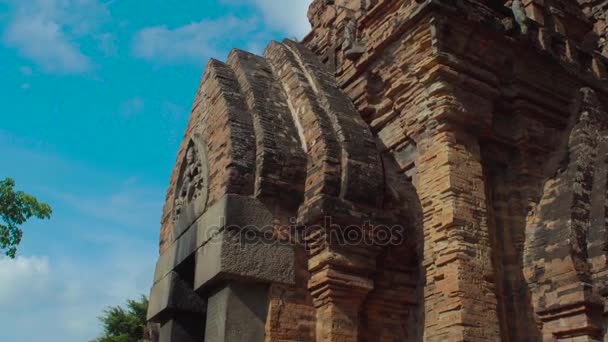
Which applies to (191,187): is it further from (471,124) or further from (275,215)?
(471,124)

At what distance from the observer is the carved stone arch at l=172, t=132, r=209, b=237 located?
754cm

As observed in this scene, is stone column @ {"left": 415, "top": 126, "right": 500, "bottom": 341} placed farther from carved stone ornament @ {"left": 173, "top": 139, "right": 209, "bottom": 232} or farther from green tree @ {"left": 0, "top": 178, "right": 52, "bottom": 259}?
green tree @ {"left": 0, "top": 178, "right": 52, "bottom": 259}

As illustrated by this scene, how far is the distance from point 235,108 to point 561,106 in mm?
4239

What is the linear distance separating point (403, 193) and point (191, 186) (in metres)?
2.81

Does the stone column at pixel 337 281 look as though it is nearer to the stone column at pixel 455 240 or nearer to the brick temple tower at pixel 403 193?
the brick temple tower at pixel 403 193

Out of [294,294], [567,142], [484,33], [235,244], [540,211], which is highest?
[484,33]

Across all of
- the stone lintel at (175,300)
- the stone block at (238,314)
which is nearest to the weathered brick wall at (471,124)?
the stone block at (238,314)

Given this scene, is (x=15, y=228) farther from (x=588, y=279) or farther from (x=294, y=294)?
(x=588, y=279)

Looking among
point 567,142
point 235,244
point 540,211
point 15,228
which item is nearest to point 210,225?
point 235,244

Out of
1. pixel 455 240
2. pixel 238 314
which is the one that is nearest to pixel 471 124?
pixel 455 240

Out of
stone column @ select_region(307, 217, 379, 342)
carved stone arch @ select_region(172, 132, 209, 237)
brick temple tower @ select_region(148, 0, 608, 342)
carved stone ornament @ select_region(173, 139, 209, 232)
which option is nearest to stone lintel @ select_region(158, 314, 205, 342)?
brick temple tower @ select_region(148, 0, 608, 342)

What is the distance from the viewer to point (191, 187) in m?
8.02

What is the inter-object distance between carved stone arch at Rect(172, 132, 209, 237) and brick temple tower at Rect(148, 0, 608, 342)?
0.12 ft

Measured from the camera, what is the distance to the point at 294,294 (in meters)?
6.44
